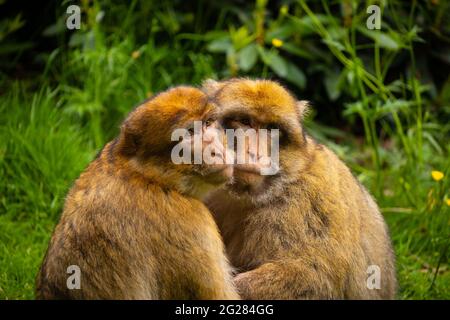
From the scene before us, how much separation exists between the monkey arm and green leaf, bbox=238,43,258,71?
10.7ft

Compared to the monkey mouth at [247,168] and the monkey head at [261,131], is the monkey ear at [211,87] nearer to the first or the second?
the monkey head at [261,131]

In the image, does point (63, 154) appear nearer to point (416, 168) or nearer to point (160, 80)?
point (160, 80)

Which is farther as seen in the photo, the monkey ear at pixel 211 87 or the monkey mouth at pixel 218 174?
the monkey ear at pixel 211 87

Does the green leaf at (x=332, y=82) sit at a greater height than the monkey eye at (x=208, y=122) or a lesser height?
greater

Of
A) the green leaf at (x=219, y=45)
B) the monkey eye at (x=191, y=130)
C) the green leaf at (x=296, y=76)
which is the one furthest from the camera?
the green leaf at (x=296, y=76)

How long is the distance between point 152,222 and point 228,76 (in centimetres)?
408

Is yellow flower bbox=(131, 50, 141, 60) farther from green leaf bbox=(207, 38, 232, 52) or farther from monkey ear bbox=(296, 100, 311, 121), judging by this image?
monkey ear bbox=(296, 100, 311, 121)

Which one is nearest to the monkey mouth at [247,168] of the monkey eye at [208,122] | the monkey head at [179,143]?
the monkey head at [179,143]

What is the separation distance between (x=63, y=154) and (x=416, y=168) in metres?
2.96

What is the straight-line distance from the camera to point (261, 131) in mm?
4773

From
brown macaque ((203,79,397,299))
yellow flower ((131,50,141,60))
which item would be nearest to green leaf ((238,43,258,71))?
yellow flower ((131,50,141,60))

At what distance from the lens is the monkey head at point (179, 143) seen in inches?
164

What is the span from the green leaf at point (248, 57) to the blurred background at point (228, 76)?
2 cm

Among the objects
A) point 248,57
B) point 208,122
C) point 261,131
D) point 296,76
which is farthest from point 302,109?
point 296,76
